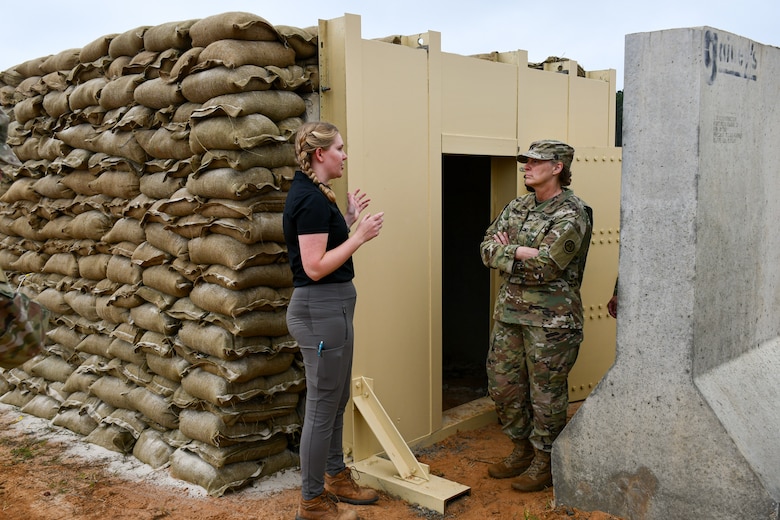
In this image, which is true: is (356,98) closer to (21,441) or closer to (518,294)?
(518,294)

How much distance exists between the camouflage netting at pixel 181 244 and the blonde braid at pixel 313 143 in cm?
74

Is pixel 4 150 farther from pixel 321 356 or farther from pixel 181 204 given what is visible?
pixel 181 204

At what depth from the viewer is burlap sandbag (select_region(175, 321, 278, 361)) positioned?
15.1 ft

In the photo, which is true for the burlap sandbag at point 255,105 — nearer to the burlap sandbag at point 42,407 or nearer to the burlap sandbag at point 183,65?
the burlap sandbag at point 183,65

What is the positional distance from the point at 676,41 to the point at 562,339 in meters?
1.76

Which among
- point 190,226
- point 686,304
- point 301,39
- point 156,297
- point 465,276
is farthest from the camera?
point 465,276

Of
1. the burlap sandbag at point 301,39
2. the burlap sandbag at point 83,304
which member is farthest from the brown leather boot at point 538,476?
the burlap sandbag at point 83,304

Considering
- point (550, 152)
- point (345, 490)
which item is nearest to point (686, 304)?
point (550, 152)

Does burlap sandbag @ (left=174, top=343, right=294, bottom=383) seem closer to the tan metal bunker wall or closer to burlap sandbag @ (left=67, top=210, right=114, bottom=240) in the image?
the tan metal bunker wall

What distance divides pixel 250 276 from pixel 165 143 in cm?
115

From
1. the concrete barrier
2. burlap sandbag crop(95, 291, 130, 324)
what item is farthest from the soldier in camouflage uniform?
burlap sandbag crop(95, 291, 130, 324)

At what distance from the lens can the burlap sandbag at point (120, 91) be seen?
536 centimetres

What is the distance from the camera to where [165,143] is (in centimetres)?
503

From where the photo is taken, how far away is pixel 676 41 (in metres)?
3.60
